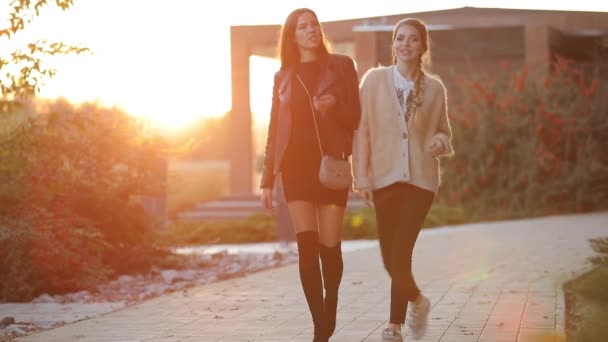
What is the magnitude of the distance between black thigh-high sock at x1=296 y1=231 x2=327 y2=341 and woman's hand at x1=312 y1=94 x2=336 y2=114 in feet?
2.12

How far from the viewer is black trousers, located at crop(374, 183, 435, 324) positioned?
605cm

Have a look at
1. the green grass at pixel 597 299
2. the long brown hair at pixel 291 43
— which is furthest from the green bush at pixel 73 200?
the green grass at pixel 597 299

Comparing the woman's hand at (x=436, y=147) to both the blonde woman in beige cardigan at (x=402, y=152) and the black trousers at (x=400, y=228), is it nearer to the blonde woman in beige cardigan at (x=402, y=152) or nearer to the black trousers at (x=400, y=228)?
the blonde woman in beige cardigan at (x=402, y=152)

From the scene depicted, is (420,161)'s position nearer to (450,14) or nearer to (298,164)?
(298,164)

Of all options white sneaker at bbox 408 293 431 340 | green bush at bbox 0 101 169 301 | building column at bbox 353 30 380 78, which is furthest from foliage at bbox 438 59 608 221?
white sneaker at bbox 408 293 431 340

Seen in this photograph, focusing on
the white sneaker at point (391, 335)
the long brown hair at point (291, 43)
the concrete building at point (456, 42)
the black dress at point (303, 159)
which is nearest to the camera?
the black dress at point (303, 159)

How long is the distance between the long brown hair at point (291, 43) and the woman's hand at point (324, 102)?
297 mm

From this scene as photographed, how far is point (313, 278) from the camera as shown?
19.6ft

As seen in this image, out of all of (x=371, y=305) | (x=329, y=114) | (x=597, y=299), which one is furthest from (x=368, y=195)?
(x=597, y=299)

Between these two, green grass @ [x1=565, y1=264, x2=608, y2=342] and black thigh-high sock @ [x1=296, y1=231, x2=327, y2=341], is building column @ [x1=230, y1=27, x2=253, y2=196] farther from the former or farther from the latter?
green grass @ [x1=565, y1=264, x2=608, y2=342]

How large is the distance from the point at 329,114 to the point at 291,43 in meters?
0.46

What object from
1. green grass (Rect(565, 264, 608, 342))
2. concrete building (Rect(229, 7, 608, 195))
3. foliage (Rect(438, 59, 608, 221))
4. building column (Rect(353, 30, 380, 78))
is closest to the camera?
green grass (Rect(565, 264, 608, 342))

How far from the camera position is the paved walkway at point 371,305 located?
699 centimetres

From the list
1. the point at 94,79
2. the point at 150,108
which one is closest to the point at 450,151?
the point at 150,108
